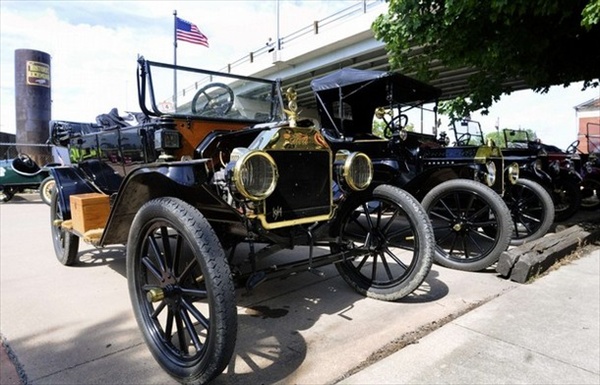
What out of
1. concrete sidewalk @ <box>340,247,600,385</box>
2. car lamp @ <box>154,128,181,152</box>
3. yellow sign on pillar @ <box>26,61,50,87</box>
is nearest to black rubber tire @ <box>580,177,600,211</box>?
concrete sidewalk @ <box>340,247,600,385</box>

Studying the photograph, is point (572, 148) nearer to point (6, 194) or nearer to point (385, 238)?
point (385, 238)

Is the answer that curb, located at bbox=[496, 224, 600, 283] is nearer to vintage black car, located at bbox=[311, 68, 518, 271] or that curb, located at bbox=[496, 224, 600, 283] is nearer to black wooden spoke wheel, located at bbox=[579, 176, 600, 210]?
vintage black car, located at bbox=[311, 68, 518, 271]

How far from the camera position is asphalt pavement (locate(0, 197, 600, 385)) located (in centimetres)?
223

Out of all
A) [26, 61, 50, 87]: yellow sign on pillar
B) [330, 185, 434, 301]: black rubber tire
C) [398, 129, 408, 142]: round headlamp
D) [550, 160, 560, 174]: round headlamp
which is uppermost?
[26, 61, 50, 87]: yellow sign on pillar

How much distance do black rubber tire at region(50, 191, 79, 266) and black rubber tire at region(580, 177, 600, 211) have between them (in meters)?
9.08

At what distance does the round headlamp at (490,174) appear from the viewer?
4.88 m

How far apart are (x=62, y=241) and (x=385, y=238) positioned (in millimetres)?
3522

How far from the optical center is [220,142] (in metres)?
3.21

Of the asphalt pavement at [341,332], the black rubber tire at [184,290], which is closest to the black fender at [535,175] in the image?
the asphalt pavement at [341,332]

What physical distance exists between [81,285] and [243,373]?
232 cm

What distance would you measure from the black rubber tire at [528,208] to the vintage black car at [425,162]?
387 mm

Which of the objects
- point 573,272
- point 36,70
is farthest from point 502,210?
point 36,70

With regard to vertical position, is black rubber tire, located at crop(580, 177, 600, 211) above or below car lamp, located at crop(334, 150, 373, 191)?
below

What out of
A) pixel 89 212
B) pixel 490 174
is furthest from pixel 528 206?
pixel 89 212
